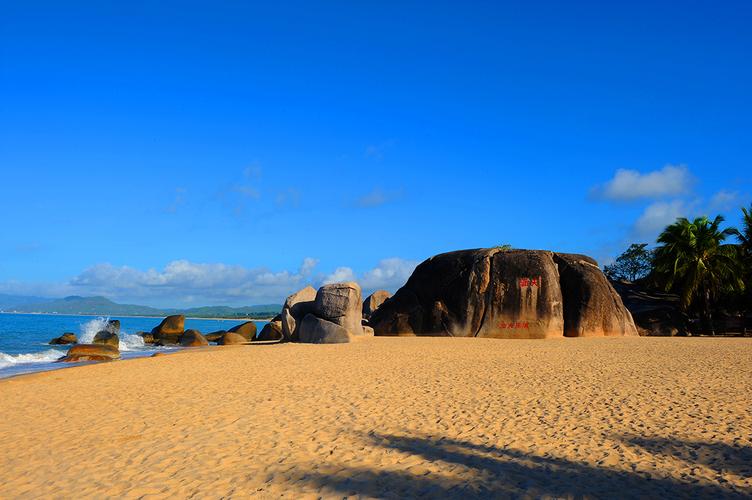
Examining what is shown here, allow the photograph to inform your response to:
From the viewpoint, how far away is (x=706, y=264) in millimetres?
36250


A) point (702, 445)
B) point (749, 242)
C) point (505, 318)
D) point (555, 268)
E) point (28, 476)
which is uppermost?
point (749, 242)

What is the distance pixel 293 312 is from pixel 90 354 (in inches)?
362

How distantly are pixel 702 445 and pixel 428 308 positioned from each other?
22823mm

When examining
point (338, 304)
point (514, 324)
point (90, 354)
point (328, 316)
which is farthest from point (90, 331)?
point (514, 324)

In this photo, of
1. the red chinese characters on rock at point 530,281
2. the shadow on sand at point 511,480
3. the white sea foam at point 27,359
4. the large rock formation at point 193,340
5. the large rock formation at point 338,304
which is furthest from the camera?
the large rock formation at point 193,340

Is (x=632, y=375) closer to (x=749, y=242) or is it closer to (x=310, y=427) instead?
(x=310, y=427)

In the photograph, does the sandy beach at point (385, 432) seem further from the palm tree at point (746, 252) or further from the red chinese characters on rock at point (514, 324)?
the palm tree at point (746, 252)

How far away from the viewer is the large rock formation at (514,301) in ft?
94.8

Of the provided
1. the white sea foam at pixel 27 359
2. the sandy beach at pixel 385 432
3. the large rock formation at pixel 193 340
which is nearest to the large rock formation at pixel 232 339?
the large rock formation at pixel 193 340

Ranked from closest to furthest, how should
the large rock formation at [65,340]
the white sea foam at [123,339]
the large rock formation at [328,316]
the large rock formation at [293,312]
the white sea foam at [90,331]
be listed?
the large rock formation at [328,316] → the large rock formation at [293,312] → the white sea foam at [123,339] → the large rock formation at [65,340] → the white sea foam at [90,331]

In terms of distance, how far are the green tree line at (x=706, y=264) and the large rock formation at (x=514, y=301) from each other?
28.8ft

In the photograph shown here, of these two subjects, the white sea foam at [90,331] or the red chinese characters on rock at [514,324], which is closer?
the red chinese characters on rock at [514,324]

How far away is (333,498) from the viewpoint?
6336 mm

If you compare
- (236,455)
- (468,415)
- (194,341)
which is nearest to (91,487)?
(236,455)
